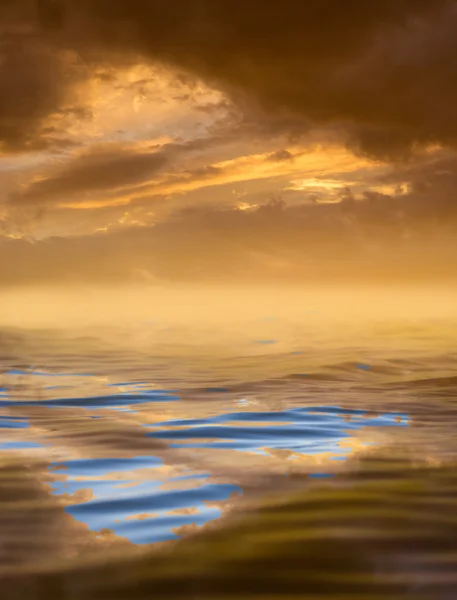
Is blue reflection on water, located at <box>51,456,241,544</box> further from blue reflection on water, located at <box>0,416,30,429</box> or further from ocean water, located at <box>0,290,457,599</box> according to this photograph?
blue reflection on water, located at <box>0,416,30,429</box>

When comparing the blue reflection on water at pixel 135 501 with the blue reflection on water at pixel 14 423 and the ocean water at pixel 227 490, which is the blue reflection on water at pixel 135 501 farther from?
the blue reflection on water at pixel 14 423

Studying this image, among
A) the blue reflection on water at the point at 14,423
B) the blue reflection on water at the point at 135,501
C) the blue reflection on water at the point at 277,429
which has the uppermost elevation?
the blue reflection on water at the point at 14,423

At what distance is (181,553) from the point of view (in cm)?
430

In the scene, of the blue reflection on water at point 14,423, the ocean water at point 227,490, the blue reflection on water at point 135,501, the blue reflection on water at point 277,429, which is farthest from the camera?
the blue reflection on water at point 14,423

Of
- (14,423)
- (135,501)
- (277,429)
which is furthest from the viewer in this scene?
(14,423)

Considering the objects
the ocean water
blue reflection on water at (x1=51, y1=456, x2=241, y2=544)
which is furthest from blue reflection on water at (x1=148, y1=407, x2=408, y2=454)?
blue reflection on water at (x1=51, y1=456, x2=241, y2=544)

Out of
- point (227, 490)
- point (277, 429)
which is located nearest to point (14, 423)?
point (277, 429)

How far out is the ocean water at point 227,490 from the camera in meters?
3.96

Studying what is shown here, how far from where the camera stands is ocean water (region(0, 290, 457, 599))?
3963 mm

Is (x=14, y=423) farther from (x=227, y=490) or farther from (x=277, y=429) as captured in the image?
(x=227, y=490)

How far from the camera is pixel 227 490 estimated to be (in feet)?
19.4

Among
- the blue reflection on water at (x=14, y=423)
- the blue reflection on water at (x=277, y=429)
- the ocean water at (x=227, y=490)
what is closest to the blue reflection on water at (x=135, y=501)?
the ocean water at (x=227, y=490)

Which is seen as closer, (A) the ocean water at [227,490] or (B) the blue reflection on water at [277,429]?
(A) the ocean water at [227,490]

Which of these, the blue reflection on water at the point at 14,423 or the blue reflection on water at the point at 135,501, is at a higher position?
the blue reflection on water at the point at 14,423
